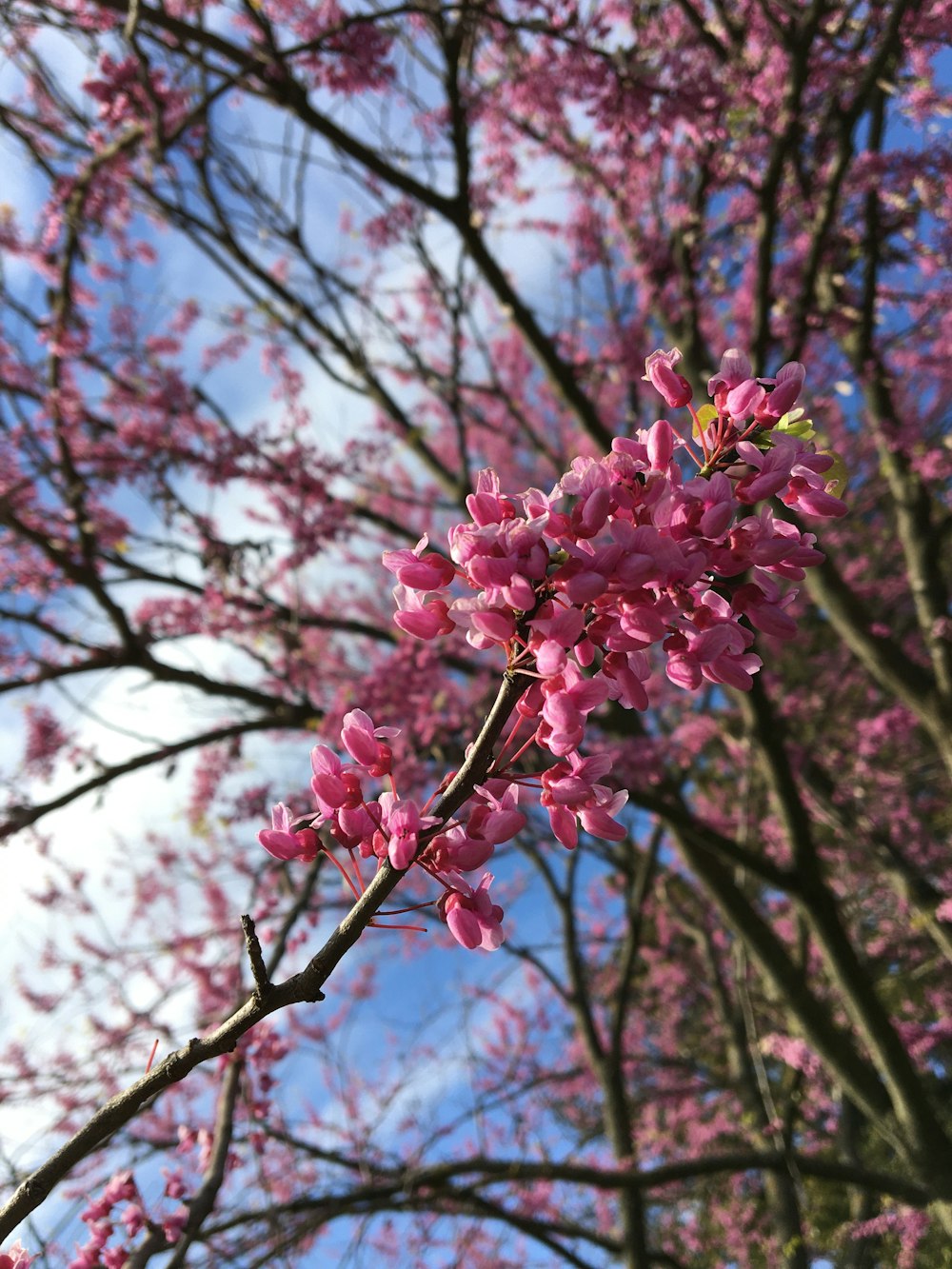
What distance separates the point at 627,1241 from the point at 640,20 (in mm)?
7477

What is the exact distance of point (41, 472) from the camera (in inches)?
189

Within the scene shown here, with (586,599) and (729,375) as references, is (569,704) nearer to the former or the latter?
(586,599)

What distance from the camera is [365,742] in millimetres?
1005

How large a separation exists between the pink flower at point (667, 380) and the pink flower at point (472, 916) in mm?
724

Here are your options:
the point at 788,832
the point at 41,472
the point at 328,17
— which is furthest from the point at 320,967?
the point at 328,17

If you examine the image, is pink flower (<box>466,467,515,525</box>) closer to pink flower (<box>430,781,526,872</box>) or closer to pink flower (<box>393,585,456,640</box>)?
pink flower (<box>393,585,456,640</box>)

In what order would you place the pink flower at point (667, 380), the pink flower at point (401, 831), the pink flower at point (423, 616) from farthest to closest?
the pink flower at point (667, 380), the pink flower at point (423, 616), the pink flower at point (401, 831)

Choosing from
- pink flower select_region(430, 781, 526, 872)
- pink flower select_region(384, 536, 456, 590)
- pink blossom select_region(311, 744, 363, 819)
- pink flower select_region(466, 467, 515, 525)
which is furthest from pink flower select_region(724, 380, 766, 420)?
pink blossom select_region(311, 744, 363, 819)

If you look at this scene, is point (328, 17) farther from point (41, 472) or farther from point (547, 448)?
point (41, 472)

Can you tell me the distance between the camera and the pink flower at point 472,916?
96 centimetres

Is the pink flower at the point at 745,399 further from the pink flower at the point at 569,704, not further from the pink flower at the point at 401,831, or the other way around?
the pink flower at the point at 401,831

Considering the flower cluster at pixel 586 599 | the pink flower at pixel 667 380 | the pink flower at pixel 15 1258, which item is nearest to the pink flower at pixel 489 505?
the flower cluster at pixel 586 599

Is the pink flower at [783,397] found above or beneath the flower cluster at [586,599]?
above

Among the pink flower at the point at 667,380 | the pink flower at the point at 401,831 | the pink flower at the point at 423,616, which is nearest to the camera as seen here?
the pink flower at the point at 401,831
